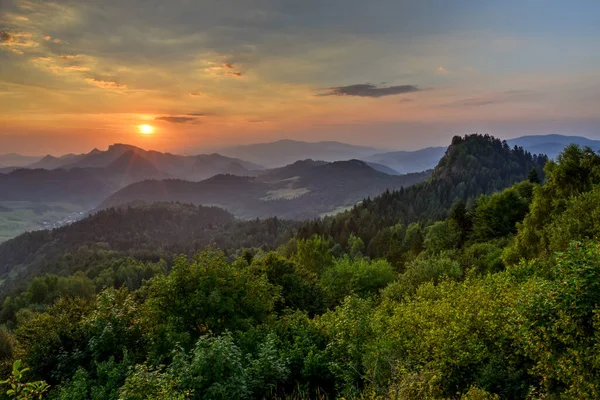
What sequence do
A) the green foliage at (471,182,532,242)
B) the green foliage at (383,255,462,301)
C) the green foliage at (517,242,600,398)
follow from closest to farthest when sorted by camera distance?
the green foliage at (517,242,600,398)
the green foliage at (383,255,462,301)
the green foliage at (471,182,532,242)

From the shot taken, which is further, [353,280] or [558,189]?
[353,280]

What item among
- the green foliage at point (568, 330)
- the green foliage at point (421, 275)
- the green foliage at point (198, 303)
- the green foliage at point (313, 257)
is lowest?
the green foliage at point (313, 257)

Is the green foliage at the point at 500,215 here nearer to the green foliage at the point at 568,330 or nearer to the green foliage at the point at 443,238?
the green foliage at the point at 443,238

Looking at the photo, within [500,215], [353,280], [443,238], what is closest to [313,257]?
[353,280]

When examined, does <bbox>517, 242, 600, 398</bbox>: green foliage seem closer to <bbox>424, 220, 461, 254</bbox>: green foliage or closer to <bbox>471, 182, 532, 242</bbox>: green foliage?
<bbox>471, 182, 532, 242</bbox>: green foliage

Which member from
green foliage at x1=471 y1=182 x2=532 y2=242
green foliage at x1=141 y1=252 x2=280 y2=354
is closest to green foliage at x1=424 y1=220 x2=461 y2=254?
green foliage at x1=471 y1=182 x2=532 y2=242

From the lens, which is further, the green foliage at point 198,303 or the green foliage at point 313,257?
the green foliage at point 313,257

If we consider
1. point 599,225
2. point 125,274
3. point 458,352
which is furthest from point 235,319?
point 125,274

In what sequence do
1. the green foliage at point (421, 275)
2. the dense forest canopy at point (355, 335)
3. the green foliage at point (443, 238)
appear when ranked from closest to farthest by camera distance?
the dense forest canopy at point (355, 335), the green foliage at point (421, 275), the green foliage at point (443, 238)

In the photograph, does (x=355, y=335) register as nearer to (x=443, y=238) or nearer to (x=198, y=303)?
(x=198, y=303)

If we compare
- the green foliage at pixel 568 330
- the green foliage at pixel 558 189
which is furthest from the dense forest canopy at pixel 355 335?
the green foliage at pixel 558 189

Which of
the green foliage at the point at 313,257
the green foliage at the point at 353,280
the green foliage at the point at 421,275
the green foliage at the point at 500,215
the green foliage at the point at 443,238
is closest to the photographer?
the green foliage at the point at 421,275

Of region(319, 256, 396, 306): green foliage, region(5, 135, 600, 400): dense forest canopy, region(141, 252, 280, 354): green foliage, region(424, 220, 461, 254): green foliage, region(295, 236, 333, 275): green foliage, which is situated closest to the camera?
region(5, 135, 600, 400): dense forest canopy

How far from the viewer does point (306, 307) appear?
4703cm
